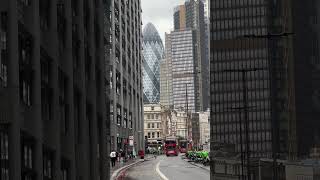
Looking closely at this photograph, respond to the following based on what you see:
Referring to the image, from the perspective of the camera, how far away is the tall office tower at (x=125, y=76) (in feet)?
338

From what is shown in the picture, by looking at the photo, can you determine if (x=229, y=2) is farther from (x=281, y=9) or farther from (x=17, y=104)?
(x=17, y=104)

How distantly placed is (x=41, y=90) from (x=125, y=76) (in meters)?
102

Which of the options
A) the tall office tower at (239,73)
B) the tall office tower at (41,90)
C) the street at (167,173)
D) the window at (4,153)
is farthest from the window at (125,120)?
the window at (4,153)

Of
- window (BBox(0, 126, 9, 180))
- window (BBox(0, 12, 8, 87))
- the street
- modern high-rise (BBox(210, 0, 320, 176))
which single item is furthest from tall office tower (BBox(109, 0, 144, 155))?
window (BBox(0, 126, 9, 180))

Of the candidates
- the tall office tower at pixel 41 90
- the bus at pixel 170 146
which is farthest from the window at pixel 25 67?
the bus at pixel 170 146

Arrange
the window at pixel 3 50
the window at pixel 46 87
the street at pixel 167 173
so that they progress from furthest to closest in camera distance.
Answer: the street at pixel 167 173 < the window at pixel 46 87 < the window at pixel 3 50

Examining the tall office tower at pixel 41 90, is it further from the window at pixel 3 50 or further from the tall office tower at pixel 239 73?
the tall office tower at pixel 239 73

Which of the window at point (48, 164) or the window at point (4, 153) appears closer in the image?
the window at point (4, 153)

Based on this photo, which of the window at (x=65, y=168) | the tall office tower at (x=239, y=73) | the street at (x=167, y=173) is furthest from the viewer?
the street at (x=167, y=173)

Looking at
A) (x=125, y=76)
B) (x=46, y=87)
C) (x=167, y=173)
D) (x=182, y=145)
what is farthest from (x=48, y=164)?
(x=182, y=145)

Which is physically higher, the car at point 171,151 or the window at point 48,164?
the window at point 48,164

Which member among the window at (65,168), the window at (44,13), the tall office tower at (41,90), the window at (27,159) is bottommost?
the window at (65,168)

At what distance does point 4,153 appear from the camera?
16.9m

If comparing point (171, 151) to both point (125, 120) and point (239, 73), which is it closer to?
point (125, 120)
